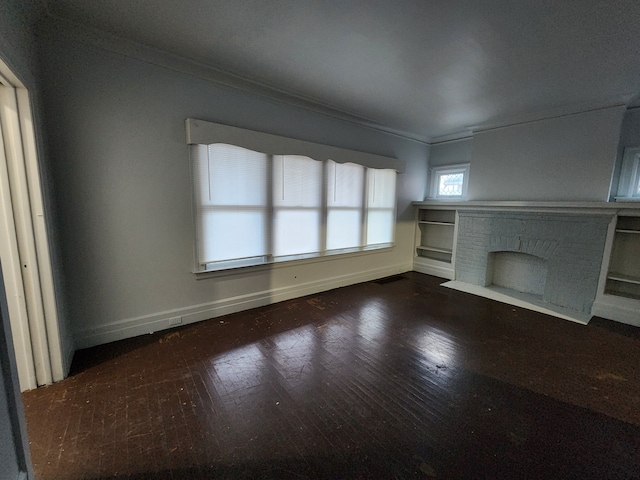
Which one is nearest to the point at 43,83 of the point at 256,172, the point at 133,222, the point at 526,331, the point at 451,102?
the point at 133,222

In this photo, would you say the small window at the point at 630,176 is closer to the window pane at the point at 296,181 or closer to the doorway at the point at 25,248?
the window pane at the point at 296,181

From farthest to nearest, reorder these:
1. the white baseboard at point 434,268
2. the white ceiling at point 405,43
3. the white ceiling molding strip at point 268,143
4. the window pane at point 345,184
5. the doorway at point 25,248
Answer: the white baseboard at point 434,268
the window pane at point 345,184
the white ceiling molding strip at point 268,143
the white ceiling at point 405,43
the doorway at point 25,248

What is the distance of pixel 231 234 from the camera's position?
3102 millimetres

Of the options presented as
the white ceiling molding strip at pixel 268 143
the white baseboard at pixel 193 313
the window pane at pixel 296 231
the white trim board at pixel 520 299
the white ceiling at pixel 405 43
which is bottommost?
the white trim board at pixel 520 299

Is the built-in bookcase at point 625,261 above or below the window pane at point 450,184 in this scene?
below

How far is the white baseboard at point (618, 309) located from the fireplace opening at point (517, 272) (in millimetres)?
646

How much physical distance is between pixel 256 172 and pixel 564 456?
136 inches

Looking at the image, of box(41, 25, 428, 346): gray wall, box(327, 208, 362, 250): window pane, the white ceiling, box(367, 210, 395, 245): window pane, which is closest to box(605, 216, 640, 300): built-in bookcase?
the white ceiling

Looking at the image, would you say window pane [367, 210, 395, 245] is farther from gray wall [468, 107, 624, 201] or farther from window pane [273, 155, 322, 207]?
gray wall [468, 107, 624, 201]

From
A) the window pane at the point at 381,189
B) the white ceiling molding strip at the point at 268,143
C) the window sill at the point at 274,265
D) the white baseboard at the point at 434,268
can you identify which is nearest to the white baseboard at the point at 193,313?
the window sill at the point at 274,265

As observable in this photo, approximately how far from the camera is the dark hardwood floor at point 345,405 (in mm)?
1421

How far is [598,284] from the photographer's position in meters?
Result: 3.39

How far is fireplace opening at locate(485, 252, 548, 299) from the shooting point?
412 cm

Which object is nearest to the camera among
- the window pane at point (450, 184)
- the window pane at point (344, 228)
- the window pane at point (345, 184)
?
the window pane at point (345, 184)
